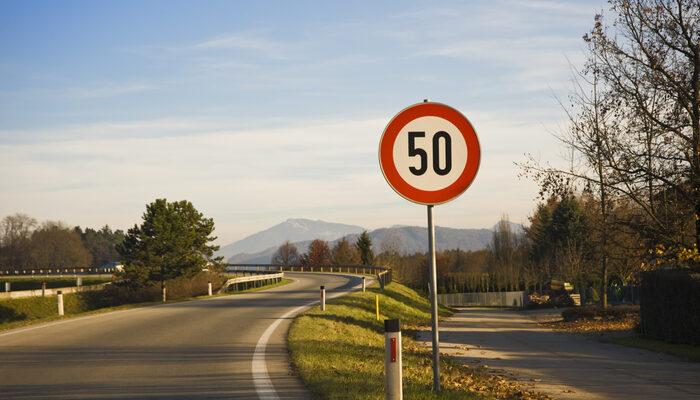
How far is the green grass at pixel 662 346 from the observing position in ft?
64.1

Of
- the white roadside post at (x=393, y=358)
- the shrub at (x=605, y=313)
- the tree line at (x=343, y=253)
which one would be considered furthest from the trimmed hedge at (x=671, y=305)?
the tree line at (x=343, y=253)

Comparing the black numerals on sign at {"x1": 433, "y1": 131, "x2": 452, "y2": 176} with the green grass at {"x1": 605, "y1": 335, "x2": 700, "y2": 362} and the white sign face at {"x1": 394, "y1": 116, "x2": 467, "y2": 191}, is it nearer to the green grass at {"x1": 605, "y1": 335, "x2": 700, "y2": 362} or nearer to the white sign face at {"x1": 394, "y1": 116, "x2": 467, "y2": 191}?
the white sign face at {"x1": 394, "y1": 116, "x2": 467, "y2": 191}

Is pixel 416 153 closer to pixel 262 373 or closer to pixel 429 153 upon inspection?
pixel 429 153

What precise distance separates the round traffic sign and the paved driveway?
6.23 meters

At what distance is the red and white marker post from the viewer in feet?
24.7

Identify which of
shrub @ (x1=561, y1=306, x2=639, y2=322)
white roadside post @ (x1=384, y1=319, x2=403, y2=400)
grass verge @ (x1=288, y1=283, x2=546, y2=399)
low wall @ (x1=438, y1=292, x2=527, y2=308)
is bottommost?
low wall @ (x1=438, y1=292, x2=527, y2=308)

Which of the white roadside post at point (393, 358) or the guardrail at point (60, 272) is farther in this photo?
the guardrail at point (60, 272)

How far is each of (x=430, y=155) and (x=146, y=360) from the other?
6.59 meters

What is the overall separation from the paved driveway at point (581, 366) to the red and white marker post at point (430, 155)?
6188mm

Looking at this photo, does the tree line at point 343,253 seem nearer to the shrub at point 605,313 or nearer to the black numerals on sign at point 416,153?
the shrub at point 605,313

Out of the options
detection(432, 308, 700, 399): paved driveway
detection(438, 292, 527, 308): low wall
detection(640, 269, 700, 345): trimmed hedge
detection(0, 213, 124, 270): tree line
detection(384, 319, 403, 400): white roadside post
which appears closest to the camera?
detection(384, 319, 403, 400): white roadside post

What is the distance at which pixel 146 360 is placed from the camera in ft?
39.3

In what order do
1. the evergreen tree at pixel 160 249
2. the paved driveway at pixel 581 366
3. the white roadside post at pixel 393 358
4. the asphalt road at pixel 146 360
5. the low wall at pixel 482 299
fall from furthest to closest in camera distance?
the low wall at pixel 482 299, the evergreen tree at pixel 160 249, the paved driveway at pixel 581 366, the asphalt road at pixel 146 360, the white roadside post at pixel 393 358

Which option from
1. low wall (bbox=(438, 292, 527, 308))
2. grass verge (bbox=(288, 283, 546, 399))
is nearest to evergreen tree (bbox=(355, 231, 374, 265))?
low wall (bbox=(438, 292, 527, 308))
